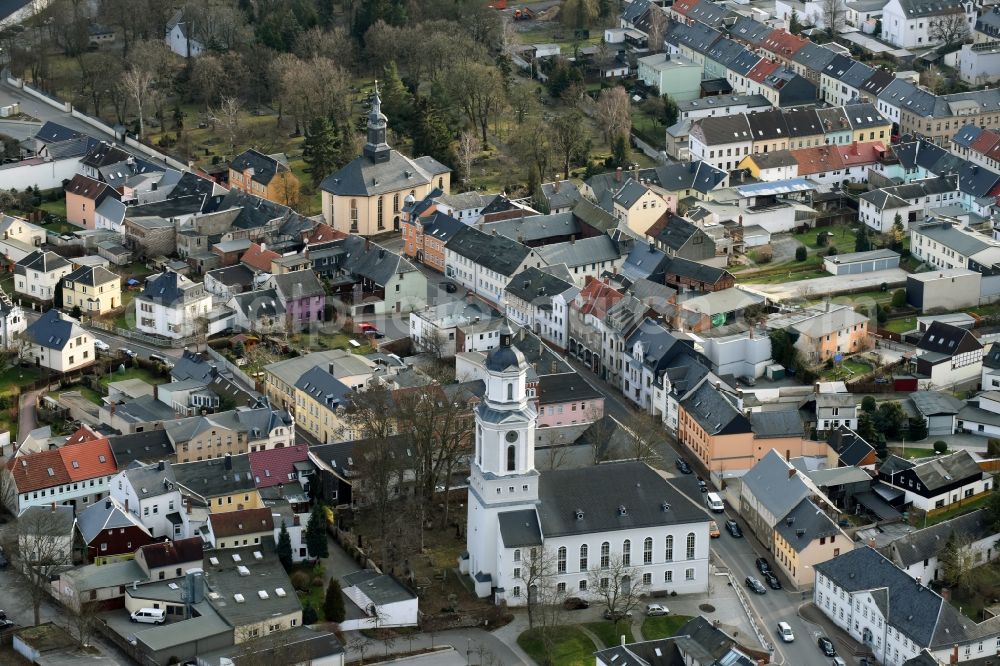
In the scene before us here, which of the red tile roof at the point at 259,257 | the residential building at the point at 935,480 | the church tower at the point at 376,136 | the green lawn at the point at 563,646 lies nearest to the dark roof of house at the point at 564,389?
the residential building at the point at 935,480

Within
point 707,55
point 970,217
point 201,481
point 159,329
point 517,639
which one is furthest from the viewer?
point 707,55

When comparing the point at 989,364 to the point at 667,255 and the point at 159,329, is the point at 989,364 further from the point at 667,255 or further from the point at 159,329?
the point at 159,329

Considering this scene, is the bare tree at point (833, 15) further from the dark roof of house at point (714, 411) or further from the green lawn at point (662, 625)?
the green lawn at point (662, 625)

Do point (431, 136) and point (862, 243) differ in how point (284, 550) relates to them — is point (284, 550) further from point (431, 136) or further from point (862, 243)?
point (431, 136)

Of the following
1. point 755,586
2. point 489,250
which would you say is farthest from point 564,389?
point 489,250

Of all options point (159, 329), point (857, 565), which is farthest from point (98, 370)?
point (857, 565)

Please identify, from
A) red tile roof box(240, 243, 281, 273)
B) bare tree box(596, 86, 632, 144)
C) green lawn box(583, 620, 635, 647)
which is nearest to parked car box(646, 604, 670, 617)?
green lawn box(583, 620, 635, 647)

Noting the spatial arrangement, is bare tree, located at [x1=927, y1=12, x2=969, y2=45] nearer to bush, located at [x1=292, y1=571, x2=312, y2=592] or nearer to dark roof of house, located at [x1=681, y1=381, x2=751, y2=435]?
dark roof of house, located at [x1=681, y1=381, x2=751, y2=435]
